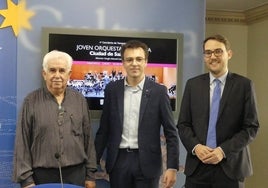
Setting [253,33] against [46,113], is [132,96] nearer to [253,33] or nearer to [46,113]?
[46,113]

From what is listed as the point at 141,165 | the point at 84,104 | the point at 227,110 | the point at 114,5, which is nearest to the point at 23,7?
the point at 114,5

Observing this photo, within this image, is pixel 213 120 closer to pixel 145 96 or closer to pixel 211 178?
pixel 211 178

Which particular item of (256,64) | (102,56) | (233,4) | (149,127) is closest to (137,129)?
(149,127)

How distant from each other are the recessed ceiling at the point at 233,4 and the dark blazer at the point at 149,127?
2699 mm

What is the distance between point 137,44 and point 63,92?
57cm

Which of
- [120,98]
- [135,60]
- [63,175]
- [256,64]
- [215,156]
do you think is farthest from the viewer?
[256,64]

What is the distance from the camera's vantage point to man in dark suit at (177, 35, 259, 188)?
7.65 feet

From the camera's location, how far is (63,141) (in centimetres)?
240

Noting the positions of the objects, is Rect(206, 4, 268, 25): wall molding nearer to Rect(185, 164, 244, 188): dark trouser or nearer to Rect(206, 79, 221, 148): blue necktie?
Rect(206, 79, 221, 148): blue necktie

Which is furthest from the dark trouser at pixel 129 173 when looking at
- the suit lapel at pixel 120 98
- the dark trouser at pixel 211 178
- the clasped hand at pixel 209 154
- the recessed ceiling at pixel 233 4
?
the recessed ceiling at pixel 233 4

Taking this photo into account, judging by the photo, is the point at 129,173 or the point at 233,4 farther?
the point at 233,4

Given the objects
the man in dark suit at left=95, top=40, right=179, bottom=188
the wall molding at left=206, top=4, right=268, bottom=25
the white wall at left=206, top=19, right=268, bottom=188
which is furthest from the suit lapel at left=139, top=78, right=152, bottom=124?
the wall molding at left=206, top=4, right=268, bottom=25

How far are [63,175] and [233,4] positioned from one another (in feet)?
11.6

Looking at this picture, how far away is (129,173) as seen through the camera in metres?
2.58
